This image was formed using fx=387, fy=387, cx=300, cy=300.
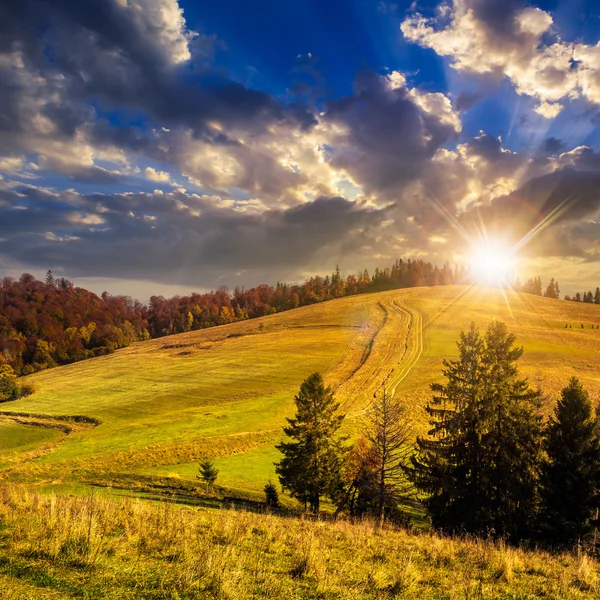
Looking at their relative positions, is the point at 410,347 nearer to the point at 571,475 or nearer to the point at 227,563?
the point at 571,475

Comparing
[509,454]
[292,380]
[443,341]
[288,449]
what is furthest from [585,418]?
[443,341]

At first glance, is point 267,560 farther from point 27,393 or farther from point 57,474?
point 27,393

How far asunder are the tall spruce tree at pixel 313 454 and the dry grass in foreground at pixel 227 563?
20893mm

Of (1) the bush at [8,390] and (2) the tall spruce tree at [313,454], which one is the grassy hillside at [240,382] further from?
(2) the tall spruce tree at [313,454]

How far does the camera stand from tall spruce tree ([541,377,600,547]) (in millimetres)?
23234

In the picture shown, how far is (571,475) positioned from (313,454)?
17.7 meters

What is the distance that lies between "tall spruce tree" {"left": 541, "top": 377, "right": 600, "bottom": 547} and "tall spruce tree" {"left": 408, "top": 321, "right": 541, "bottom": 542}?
0.86m

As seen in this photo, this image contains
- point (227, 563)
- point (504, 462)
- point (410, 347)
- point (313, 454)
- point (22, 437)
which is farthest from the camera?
point (410, 347)

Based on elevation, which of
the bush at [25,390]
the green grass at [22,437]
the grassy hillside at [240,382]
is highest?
the grassy hillside at [240,382]

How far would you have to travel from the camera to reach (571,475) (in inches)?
940

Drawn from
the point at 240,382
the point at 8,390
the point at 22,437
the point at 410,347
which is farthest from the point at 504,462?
the point at 8,390

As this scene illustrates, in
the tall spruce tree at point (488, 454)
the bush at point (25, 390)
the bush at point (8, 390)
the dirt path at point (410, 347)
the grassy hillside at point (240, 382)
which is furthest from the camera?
the bush at point (25, 390)

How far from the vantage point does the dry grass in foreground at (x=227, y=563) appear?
637 cm

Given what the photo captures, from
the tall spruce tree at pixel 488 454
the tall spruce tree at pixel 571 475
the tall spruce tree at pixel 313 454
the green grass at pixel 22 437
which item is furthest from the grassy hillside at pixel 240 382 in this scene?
the tall spruce tree at pixel 571 475
